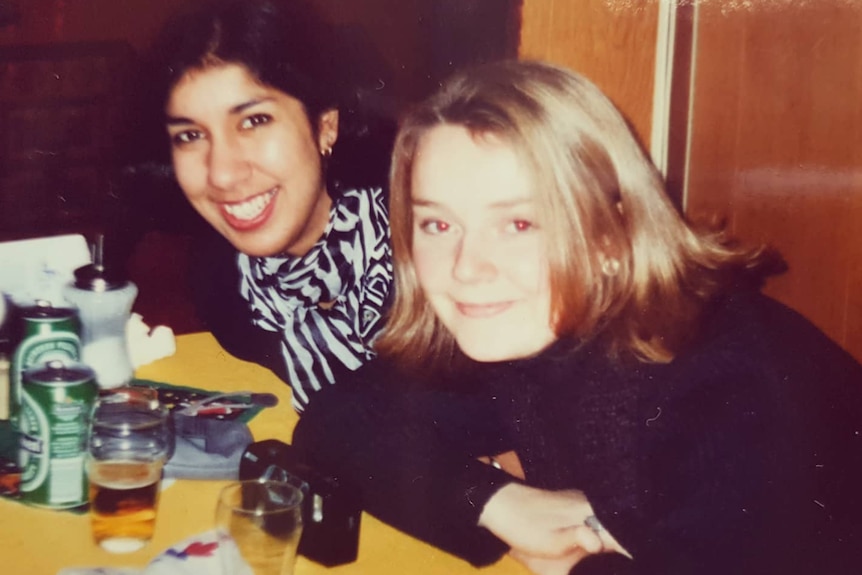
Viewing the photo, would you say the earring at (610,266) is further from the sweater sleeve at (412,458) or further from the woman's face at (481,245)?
the sweater sleeve at (412,458)

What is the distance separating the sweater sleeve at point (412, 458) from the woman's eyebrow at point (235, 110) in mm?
436

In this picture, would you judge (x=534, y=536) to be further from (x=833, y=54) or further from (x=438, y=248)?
(x=833, y=54)

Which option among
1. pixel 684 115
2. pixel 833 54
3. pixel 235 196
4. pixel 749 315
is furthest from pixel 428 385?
pixel 833 54

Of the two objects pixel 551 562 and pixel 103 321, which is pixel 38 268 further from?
pixel 551 562

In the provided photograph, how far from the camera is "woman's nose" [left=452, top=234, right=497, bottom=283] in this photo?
0.87 m

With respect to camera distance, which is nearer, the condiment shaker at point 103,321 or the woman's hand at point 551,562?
the woman's hand at point 551,562

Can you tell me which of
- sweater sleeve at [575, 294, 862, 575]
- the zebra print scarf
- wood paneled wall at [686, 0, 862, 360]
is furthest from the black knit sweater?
wood paneled wall at [686, 0, 862, 360]

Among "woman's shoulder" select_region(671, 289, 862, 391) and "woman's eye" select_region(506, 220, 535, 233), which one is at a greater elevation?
Result: "woman's eye" select_region(506, 220, 535, 233)

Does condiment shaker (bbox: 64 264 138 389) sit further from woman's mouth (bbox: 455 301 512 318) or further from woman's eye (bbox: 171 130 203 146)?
woman's mouth (bbox: 455 301 512 318)

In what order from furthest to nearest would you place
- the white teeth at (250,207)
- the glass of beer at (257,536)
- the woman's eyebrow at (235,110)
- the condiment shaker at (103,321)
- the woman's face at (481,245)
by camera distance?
1. the white teeth at (250,207)
2. the woman's eyebrow at (235,110)
3. the condiment shaker at (103,321)
4. the woman's face at (481,245)
5. the glass of beer at (257,536)

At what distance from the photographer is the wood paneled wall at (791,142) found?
1.24 metres

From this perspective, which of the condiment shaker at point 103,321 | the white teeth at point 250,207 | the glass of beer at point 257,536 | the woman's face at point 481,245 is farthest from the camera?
the white teeth at point 250,207

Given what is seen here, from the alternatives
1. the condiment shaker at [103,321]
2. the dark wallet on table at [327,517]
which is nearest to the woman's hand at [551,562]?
the dark wallet on table at [327,517]

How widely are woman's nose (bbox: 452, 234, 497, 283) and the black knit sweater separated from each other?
12 centimetres
